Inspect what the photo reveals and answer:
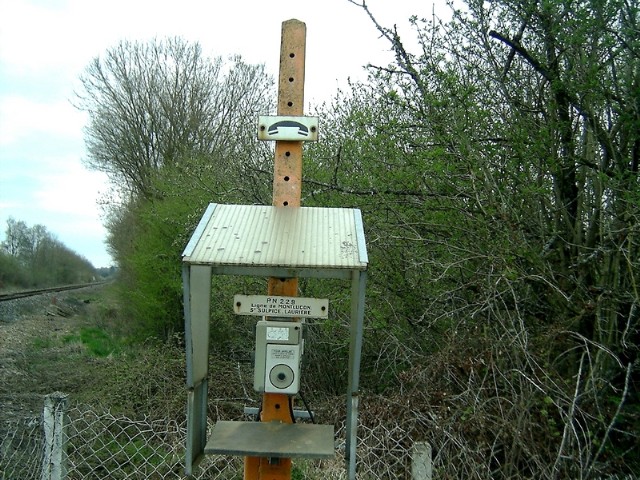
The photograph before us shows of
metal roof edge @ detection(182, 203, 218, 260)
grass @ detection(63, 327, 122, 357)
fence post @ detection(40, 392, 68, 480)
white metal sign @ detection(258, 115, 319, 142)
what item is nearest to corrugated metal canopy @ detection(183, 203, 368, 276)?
metal roof edge @ detection(182, 203, 218, 260)

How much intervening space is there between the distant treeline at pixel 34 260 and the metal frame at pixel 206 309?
1855 inches

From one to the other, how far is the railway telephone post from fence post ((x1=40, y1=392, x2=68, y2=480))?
3.22 ft

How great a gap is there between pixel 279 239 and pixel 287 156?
0.46 meters

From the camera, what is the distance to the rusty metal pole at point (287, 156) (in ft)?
9.93

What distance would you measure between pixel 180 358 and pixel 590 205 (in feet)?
20.8

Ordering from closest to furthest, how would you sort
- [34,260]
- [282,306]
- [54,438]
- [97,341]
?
[282,306] < [54,438] < [97,341] < [34,260]

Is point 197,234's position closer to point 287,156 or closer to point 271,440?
point 287,156

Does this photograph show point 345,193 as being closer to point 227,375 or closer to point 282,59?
point 227,375

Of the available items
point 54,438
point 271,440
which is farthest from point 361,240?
point 54,438

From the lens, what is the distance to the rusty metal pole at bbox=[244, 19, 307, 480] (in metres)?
3.03

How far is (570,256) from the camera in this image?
5672 millimetres

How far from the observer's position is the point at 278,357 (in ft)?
9.78

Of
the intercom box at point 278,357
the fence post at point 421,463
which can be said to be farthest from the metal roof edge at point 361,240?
the fence post at point 421,463

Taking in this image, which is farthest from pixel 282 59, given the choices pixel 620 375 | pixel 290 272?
pixel 620 375
